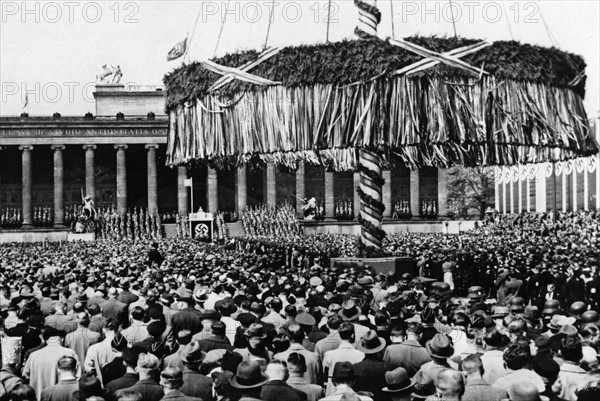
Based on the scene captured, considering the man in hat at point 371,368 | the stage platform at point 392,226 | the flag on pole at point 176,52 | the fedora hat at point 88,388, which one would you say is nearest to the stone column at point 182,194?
the stage platform at point 392,226

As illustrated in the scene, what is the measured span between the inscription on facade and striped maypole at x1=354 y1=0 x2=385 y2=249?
59.2m

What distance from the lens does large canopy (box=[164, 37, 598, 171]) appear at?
16094 millimetres

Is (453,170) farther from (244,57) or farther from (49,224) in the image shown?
(244,57)

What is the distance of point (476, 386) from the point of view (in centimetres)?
750

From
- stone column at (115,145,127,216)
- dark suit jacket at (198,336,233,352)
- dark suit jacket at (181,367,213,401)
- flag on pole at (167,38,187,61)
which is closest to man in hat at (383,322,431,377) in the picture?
dark suit jacket at (198,336,233,352)

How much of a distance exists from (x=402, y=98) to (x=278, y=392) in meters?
9.47

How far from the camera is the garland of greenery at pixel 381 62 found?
16047 millimetres

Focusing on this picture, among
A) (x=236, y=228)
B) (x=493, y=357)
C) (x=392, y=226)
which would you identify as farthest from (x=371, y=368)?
(x=392, y=226)

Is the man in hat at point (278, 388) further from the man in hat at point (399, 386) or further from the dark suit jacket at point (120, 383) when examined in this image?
the dark suit jacket at point (120, 383)

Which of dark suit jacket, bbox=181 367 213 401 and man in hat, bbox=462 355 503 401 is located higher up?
man in hat, bbox=462 355 503 401

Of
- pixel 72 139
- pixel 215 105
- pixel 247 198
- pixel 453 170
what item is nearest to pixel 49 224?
pixel 72 139

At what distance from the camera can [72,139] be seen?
3059 inches

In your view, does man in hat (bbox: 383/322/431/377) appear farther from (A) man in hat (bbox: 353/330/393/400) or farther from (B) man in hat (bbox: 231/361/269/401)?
(B) man in hat (bbox: 231/361/269/401)

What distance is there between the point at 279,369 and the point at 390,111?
909 centimetres
